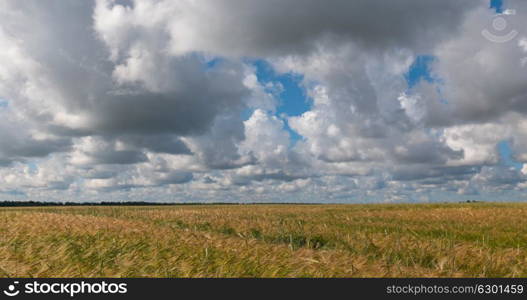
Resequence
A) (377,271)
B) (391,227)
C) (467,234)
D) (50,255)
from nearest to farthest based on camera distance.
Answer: (377,271) < (50,255) < (467,234) < (391,227)

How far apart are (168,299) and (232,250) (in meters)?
2.52

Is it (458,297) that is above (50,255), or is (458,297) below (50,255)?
below

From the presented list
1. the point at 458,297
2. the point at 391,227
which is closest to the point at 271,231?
the point at 391,227

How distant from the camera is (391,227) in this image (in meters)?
17.8

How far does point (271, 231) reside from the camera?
1534cm

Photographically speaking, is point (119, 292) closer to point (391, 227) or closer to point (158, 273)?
point (158, 273)

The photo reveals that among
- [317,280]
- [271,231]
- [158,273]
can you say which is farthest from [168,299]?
[271,231]

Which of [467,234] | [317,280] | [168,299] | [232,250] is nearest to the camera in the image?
[168,299]

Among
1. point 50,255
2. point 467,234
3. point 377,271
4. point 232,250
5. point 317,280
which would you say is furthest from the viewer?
point 467,234

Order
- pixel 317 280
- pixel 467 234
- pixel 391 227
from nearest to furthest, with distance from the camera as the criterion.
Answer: pixel 317 280
pixel 467 234
pixel 391 227

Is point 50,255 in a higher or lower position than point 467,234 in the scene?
higher

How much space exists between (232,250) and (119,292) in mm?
2604

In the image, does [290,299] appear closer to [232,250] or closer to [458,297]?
[458,297]

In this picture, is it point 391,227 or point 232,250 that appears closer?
point 232,250
